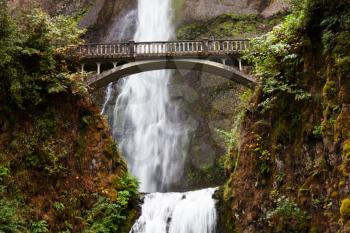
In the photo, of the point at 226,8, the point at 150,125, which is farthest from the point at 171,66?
the point at 226,8

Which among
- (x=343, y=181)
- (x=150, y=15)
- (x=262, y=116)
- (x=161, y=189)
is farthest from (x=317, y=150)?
(x=150, y=15)

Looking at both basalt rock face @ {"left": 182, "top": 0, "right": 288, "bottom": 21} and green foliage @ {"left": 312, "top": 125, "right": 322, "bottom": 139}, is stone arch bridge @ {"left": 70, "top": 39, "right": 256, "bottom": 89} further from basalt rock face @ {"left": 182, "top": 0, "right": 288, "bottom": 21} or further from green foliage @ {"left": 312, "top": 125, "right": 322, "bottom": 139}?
basalt rock face @ {"left": 182, "top": 0, "right": 288, "bottom": 21}

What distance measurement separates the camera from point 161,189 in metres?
26.0

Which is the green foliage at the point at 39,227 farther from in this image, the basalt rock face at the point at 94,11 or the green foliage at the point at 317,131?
the basalt rock face at the point at 94,11

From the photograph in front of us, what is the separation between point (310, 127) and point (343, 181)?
2.35m

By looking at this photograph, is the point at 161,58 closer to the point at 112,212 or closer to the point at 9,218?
the point at 112,212

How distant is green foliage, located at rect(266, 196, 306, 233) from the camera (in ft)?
34.8

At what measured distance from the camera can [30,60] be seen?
1664 cm

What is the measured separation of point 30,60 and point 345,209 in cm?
1201

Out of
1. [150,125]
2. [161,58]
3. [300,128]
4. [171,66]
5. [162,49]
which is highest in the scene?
[162,49]

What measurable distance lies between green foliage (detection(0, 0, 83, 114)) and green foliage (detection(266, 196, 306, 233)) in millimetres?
8705

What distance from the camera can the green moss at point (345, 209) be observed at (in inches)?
335

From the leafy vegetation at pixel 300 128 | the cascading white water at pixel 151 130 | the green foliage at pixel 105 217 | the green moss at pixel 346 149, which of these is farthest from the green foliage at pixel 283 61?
the cascading white water at pixel 151 130

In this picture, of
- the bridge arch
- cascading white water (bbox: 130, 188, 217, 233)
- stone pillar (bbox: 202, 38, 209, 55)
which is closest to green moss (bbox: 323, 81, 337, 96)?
cascading white water (bbox: 130, 188, 217, 233)
